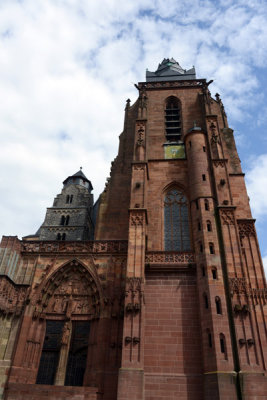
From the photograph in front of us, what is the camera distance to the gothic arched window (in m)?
16.4

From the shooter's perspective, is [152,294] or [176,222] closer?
[152,294]

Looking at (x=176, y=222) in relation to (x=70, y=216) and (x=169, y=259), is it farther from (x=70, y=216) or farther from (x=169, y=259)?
(x=70, y=216)

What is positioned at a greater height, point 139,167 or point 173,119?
point 173,119

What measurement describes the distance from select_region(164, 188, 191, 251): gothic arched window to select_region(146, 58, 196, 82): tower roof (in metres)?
13.1

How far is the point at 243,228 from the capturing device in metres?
15.3

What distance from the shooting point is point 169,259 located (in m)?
14.5

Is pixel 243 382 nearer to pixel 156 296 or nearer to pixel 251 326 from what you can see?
pixel 251 326

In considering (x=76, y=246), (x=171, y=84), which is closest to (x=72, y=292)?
(x=76, y=246)

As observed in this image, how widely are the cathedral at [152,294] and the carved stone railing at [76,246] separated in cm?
5

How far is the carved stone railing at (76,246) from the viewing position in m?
15.3

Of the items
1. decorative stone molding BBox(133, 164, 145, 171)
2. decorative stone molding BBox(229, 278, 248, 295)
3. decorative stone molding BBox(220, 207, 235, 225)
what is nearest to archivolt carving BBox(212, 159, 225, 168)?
decorative stone molding BBox(220, 207, 235, 225)

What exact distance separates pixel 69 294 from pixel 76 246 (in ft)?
7.53

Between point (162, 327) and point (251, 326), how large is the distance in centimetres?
339

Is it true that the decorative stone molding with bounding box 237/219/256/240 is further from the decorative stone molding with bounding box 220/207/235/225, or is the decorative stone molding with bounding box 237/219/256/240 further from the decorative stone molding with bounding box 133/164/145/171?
the decorative stone molding with bounding box 133/164/145/171
